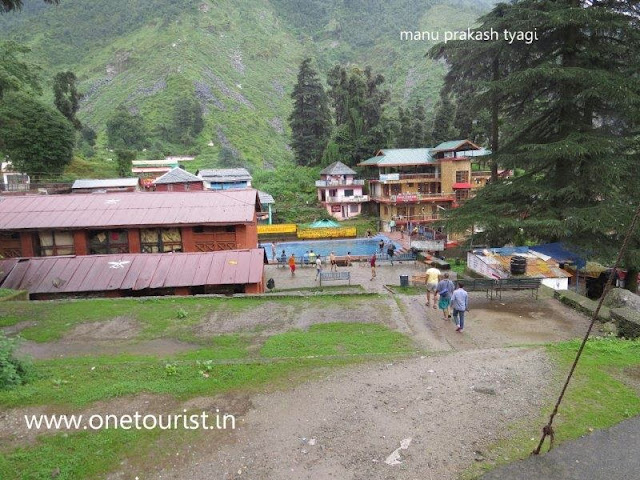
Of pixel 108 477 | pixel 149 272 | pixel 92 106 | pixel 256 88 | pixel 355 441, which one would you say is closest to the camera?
pixel 108 477

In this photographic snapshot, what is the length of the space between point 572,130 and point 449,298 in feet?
40.2

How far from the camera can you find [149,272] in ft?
62.0

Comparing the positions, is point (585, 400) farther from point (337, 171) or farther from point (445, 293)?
point (337, 171)

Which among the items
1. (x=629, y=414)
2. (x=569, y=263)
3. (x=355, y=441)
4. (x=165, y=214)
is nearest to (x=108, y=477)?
(x=355, y=441)

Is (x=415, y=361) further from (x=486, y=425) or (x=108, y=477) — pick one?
(x=108, y=477)

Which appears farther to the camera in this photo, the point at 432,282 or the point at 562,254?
the point at 562,254

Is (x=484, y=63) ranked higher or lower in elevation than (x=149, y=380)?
higher

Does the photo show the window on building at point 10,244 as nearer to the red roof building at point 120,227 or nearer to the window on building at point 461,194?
the red roof building at point 120,227

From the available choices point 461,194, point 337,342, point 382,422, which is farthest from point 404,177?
point 382,422

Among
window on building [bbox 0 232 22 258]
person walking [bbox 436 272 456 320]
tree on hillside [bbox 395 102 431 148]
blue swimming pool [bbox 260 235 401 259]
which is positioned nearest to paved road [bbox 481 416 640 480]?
person walking [bbox 436 272 456 320]

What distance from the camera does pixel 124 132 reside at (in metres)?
79.7

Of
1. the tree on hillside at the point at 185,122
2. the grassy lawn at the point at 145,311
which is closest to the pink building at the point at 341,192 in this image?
the grassy lawn at the point at 145,311

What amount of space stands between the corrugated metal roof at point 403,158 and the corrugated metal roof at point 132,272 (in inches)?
1381

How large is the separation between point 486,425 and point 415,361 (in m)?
2.72
